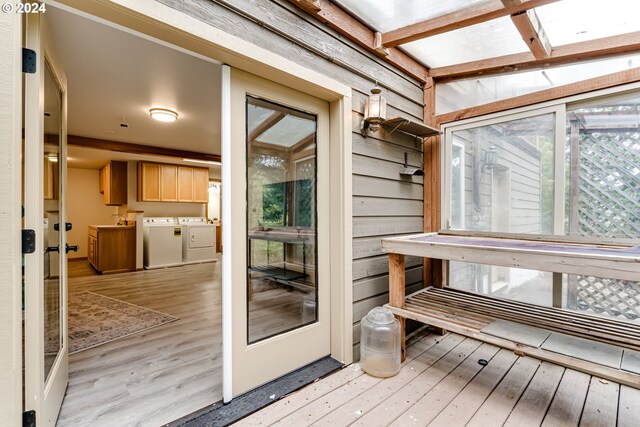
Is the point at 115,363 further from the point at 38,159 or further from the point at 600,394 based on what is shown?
the point at 600,394

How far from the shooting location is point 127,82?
294 centimetres

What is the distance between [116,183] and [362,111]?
594 centimetres

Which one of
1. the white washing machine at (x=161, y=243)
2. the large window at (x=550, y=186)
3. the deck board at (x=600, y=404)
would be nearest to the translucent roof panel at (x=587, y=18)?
the large window at (x=550, y=186)

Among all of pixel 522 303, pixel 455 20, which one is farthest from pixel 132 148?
pixel 522 303

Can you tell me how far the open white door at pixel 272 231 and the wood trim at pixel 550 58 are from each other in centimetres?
140

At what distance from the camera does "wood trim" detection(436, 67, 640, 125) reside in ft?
6.49

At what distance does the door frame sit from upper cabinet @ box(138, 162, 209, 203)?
531cm

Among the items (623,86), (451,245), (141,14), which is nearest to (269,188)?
(141,14)

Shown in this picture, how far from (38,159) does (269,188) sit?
116 cm

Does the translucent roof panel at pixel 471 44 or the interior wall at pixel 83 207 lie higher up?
the translucent roof panel at pixel 471 44

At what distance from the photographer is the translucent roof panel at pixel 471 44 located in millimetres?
2180

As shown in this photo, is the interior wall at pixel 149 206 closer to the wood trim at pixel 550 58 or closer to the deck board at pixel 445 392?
the wood trim at pixel 550 58
